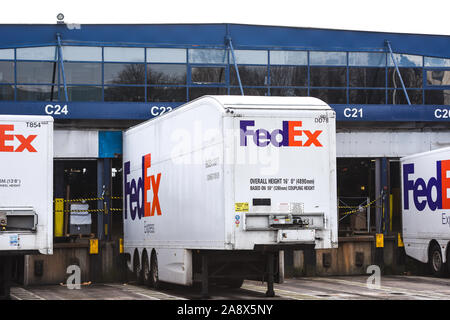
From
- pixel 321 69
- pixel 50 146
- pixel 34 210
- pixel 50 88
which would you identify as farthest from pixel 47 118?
pixel 321 69

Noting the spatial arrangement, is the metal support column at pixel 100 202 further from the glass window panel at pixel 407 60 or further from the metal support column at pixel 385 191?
the glass window panel at pixel 407 60

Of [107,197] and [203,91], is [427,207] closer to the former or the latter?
[107,197]

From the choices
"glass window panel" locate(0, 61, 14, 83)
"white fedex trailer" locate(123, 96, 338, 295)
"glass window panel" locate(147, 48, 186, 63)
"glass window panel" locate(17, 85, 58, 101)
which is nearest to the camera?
"white fedex trailer" locate(123, 96, 338, 295)

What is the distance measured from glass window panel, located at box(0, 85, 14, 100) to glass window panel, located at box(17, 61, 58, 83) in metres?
0.59

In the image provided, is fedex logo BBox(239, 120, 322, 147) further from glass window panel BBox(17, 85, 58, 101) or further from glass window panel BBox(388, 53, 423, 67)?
glass window panel BBox(388, 53, 423, 67)

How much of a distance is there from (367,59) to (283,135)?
2180cm

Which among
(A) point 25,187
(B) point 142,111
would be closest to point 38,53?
(B) point 142,111

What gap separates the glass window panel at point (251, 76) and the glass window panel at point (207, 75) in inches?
22.7

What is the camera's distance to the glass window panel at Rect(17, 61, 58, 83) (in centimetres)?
3625

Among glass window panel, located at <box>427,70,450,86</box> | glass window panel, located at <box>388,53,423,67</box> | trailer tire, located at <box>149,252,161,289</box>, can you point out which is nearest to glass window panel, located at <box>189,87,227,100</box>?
Answer: glass window panel, located at <box>388,53,423,67</box>

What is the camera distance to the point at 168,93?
3622 cm

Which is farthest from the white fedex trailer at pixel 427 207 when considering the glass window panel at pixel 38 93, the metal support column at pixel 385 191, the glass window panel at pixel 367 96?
the glass window panel at pixel 38 93

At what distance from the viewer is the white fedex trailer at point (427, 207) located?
25906 mm

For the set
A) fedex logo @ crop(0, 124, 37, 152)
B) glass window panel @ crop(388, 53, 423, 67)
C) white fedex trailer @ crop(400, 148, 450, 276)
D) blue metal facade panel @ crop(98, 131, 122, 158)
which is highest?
glass window panel @ crop(388, 53, 423, 67)
